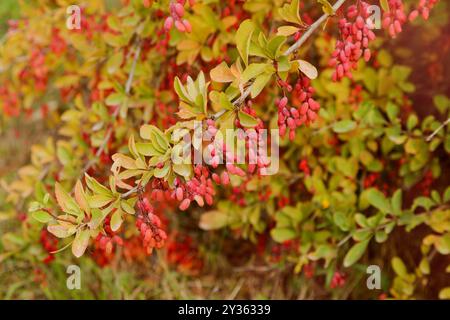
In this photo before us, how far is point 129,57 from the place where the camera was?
1950mm

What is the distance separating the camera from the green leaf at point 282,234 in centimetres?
197

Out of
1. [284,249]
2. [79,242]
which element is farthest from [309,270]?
[79,242]

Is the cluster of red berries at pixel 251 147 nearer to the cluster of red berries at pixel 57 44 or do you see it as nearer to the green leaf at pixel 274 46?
the green leaf at pixel 274 46

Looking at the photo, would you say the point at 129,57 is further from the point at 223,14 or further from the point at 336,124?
the point at 336,124

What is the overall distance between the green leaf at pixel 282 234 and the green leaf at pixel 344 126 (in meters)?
0.38

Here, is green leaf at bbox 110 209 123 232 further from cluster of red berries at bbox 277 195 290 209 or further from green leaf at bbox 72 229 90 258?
cluster of red berries at bbox 277 195 290 209

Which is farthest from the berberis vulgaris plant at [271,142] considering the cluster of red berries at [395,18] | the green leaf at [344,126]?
the cluster of red berries at [395,18]

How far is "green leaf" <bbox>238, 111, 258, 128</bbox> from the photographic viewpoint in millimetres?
1162

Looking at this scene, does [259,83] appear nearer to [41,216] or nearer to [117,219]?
[117,219]

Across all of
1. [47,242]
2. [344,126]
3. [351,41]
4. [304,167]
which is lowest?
[47,242]

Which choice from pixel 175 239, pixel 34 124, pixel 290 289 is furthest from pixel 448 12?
pixel 34 124

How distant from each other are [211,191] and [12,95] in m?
1.49

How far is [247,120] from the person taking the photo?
46.0 inches

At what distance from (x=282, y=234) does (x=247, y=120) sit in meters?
0.88
